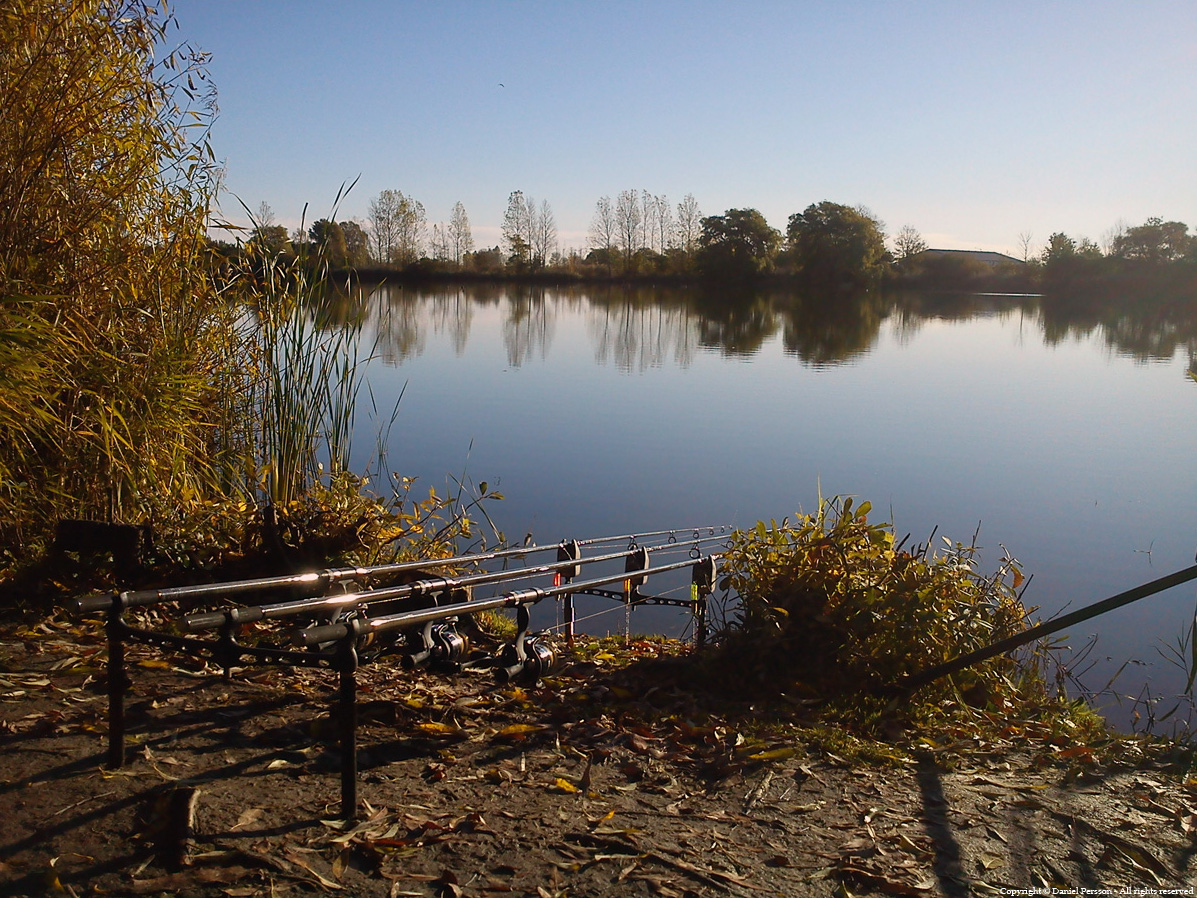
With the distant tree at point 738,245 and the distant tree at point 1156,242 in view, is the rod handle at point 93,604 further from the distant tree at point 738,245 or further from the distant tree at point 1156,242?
the distant tree at point 738,245

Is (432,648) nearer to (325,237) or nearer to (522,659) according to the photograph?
(522,659)

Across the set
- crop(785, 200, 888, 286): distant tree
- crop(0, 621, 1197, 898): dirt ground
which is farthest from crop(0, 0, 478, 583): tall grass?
crop(785, 200, 888, 286): distant tree

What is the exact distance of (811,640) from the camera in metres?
4.65

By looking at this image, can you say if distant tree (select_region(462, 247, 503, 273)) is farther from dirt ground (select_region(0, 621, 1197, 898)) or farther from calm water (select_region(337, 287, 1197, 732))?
dirt ground (select_region(0, 621, 1197, 898))

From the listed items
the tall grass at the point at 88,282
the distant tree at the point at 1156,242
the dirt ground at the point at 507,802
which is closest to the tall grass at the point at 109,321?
the tall grass at the point at 88,282

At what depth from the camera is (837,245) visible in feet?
251

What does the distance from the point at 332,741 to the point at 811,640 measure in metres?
2.36

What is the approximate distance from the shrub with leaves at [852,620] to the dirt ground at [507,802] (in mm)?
618

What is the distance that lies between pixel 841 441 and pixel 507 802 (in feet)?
46.4

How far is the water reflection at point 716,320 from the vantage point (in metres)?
29.7

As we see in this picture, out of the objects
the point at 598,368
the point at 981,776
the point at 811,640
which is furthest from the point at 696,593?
the point at 598,368

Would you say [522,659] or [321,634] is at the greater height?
[321,634]

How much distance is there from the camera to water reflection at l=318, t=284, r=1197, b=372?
97.5 ft

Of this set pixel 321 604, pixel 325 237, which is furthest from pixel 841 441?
pixel 321 604
